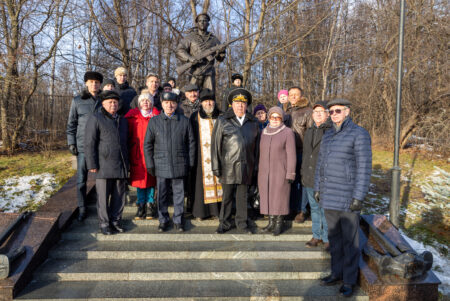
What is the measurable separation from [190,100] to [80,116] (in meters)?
1.84

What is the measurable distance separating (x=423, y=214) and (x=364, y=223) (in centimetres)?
268

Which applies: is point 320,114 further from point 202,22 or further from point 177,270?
point 202,22

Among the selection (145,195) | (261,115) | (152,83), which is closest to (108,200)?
(145,195)

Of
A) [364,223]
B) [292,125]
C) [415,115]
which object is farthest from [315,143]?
[415,115]

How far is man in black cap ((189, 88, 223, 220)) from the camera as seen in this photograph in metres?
4.80

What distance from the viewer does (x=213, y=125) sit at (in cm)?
488

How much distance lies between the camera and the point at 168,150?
4324 millimetres

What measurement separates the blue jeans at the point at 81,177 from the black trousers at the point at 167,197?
1.21 metres

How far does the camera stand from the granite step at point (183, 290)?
3.31 m

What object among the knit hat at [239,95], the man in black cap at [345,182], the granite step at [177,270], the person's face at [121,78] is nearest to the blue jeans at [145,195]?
the granite step at [177,270]

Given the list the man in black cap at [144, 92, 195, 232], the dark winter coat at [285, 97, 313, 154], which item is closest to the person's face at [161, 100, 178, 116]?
the man in black cap at [144, 92, 195, 232]

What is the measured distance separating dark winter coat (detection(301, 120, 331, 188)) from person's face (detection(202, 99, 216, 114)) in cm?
154

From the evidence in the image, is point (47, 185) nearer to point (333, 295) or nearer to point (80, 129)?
point (80, 129)

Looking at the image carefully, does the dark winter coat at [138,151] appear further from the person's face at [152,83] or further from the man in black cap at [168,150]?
the person's face at [152,83]
